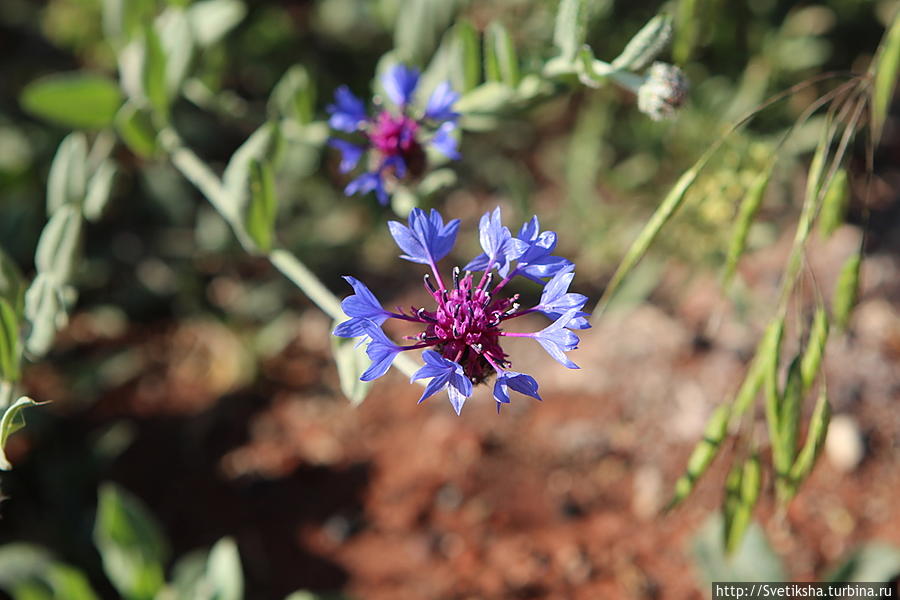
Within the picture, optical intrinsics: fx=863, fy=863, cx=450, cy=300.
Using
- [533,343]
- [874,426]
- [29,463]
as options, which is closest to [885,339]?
[874,426]

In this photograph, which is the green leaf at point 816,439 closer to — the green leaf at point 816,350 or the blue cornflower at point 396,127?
the green leaf at point 816,350

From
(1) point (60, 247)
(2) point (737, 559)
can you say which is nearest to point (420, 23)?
(1) point (60, 247)

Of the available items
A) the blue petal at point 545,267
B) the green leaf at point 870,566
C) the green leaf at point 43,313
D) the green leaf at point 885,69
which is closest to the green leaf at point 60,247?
the green leaf at point 43,313

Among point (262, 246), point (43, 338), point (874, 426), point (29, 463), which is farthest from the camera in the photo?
point (29, 463)

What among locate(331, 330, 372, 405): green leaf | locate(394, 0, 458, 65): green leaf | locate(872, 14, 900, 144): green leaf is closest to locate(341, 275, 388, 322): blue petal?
locate(331, 330, 372, 405): green leaf

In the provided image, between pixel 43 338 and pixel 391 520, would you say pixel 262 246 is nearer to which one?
pixel 43 338

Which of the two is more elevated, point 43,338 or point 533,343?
point 43,338
